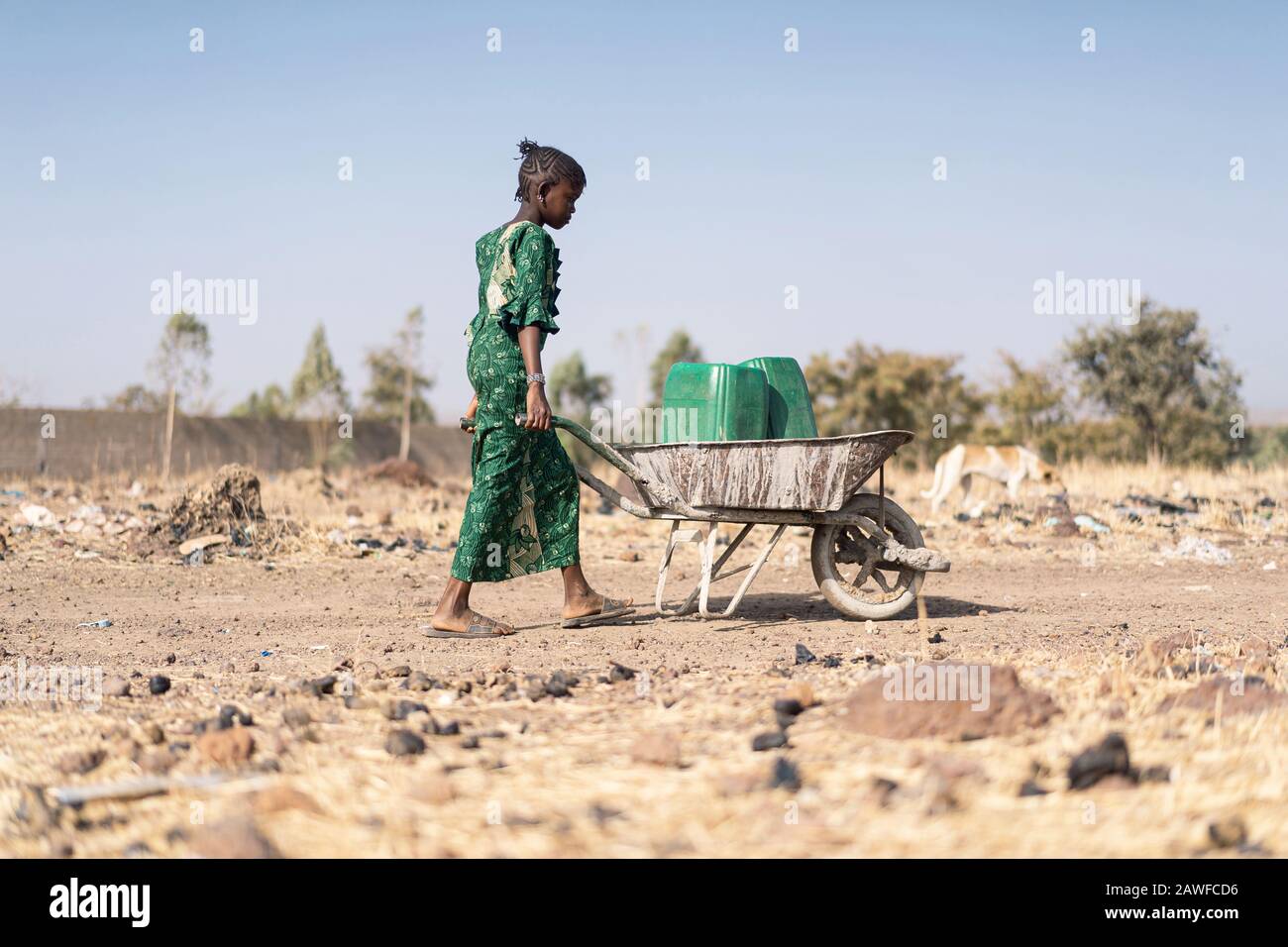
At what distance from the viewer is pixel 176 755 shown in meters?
2.69

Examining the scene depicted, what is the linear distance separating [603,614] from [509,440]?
3.08 ft

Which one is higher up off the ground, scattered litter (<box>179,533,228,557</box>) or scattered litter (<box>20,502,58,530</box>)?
scattered litter (<box>20,502,58,530</box>)

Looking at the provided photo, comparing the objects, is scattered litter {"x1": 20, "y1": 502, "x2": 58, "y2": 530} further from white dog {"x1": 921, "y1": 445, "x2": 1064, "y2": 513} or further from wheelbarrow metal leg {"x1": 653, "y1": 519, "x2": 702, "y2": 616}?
white dog {"x1": 921, "y1": 445, "x2": 1064, "y2": 513}

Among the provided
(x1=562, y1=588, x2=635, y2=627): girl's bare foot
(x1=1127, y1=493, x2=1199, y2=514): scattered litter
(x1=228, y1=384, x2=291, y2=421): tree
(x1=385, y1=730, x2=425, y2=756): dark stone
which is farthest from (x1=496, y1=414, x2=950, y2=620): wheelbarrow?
(x1=228, y1=384, x2=291, y2=421): tree

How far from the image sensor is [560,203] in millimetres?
4840

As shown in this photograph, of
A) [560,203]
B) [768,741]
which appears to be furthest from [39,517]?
[768,741]

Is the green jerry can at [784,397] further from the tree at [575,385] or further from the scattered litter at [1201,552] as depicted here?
the tree at [575,385]

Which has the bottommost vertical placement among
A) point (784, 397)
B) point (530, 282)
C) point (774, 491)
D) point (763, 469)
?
point (774, 491)

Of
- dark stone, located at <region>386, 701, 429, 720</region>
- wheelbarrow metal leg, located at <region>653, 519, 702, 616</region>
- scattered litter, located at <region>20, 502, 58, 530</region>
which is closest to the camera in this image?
dark stone, located at <region>386, 701, 429, 720</region>

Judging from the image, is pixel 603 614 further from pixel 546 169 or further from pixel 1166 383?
pixel 1166 383

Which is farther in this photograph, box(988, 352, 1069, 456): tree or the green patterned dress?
box(988, 352, 1069, 456): tree

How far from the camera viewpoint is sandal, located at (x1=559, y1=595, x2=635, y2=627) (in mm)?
5055
